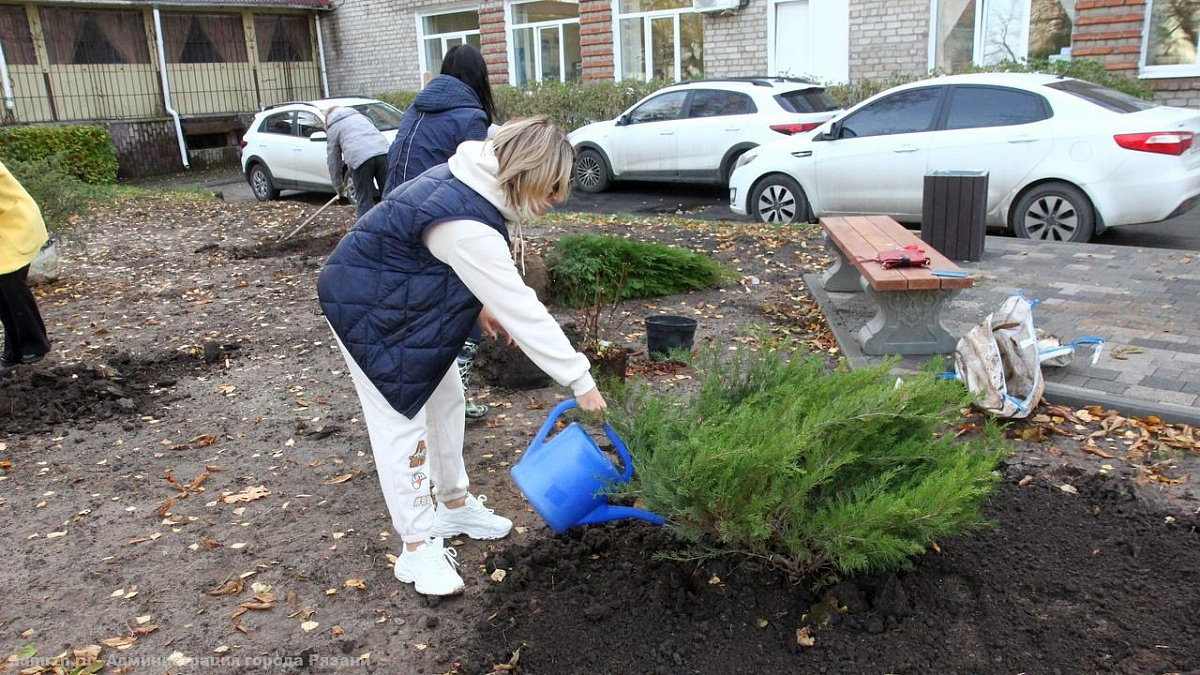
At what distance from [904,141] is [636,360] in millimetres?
4947

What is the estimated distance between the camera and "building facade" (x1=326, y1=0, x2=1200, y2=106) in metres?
13.5

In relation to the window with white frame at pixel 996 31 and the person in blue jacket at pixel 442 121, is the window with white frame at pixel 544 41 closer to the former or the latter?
the window with white frame at pixel 996 31

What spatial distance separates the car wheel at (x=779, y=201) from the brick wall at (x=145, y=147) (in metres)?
15.7

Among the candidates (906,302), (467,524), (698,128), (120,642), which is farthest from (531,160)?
→ (698,128)

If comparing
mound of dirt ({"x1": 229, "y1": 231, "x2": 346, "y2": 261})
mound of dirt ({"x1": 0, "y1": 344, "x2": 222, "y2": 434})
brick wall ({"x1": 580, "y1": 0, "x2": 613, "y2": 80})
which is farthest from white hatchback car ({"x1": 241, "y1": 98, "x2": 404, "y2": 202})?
mound of dirt ({"x1": 0, "y1": 344, "x2": 222, "y2": 434})

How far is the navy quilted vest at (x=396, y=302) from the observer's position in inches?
115

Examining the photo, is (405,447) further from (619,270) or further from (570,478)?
(619,270)

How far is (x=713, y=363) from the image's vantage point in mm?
3240

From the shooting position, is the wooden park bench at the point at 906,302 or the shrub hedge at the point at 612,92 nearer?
the wooden park bench at the point at 906,302

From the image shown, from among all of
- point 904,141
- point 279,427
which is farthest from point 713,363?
point 904,141

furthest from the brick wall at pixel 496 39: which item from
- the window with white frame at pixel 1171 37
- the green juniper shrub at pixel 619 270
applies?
the green juniper shrub at pixel 619 270

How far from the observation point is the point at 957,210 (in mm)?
7605

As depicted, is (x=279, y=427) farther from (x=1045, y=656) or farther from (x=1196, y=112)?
(x=1196, y=112)

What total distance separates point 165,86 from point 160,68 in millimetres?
497
